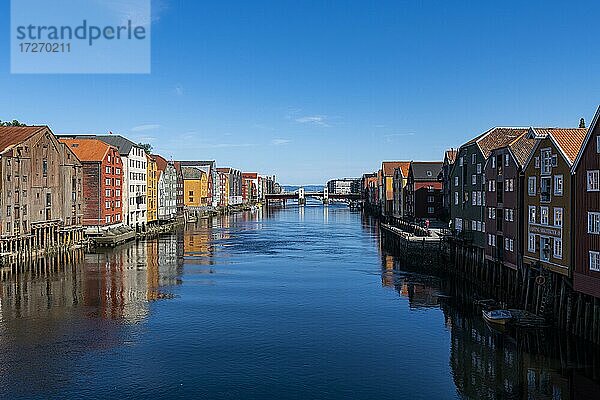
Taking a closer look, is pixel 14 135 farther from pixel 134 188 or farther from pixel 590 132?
pixel 590 132

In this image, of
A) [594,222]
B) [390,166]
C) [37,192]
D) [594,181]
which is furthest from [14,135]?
[390,166]

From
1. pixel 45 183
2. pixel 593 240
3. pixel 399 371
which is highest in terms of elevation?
pixel 45 183

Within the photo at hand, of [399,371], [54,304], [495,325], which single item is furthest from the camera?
[54,304]

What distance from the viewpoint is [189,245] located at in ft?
277

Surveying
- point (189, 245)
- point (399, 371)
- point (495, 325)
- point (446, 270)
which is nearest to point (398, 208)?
point (189, 245)

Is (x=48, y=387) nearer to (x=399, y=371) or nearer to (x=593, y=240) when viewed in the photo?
(x=399, y=371)

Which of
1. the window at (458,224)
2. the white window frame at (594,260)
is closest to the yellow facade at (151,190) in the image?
the window at (458,224)

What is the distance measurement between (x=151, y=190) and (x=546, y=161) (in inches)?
3298

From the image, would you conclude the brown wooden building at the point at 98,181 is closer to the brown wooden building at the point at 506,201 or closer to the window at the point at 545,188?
the brown wooden building at the point at 506,201

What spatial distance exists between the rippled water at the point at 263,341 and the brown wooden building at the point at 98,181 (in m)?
22.8

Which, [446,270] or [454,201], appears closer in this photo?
[446,270]

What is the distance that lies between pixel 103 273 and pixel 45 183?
17514 mm

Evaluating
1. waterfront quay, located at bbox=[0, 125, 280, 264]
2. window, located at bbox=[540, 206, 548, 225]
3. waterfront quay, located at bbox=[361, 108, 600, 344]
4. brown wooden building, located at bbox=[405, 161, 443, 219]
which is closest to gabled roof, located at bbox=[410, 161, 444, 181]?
brown wooden building, located at bbox=[405, 161, 443, 219]

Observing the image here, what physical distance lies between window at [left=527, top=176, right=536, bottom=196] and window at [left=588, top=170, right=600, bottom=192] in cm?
830
